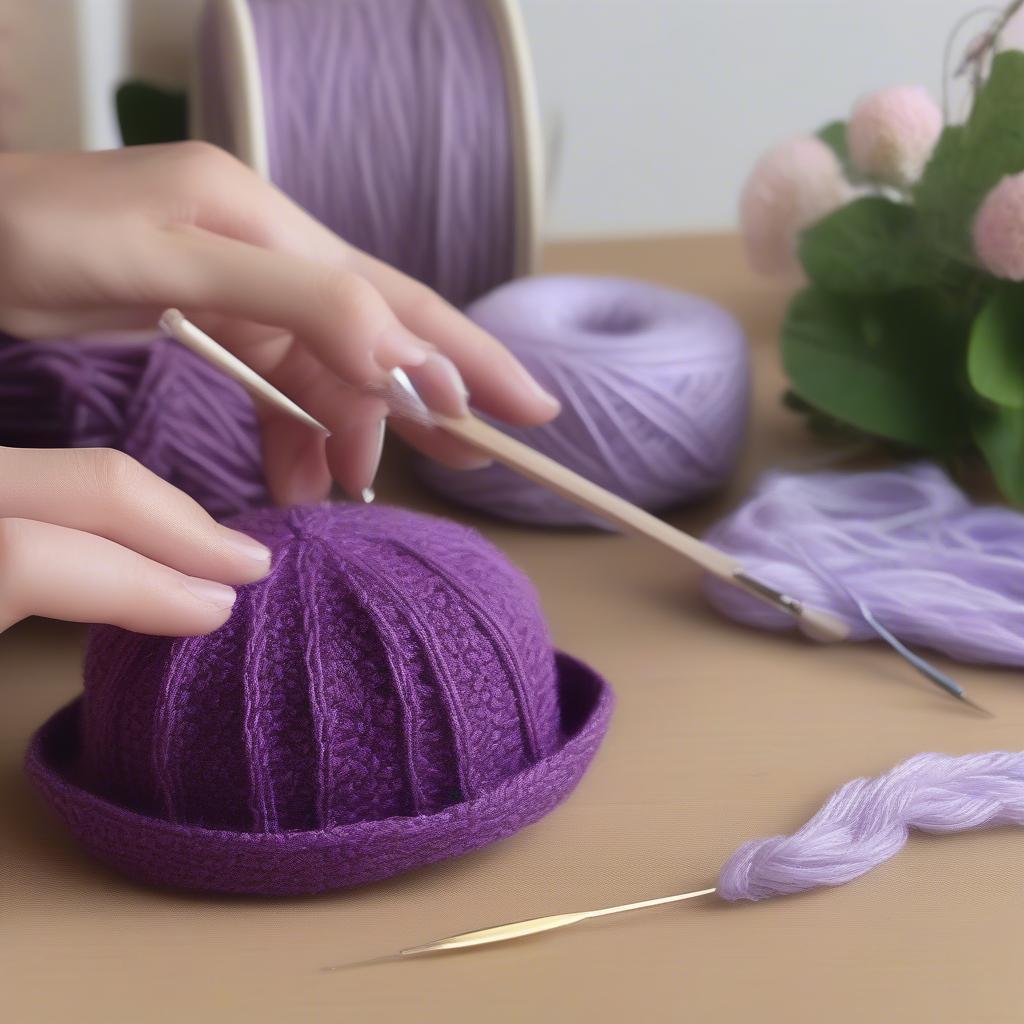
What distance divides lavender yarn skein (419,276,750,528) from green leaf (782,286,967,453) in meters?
0.07

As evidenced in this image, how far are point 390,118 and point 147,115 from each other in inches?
13.9

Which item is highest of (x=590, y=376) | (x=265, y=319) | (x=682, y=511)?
(x=265, y=319)

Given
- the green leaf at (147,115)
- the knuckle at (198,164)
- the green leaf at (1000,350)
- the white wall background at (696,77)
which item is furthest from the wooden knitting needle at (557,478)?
the white wall background at (696,77)

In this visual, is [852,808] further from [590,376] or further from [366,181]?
[366,181]

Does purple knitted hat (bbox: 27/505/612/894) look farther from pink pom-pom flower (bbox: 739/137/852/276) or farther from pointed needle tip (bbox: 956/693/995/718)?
pink pom-pom flower (bbox: 739/137/852/276)

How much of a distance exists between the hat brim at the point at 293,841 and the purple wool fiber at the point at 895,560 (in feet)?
0.95

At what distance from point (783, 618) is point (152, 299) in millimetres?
444

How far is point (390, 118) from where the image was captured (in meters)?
1.24

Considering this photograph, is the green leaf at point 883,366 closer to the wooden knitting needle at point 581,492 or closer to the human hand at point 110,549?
the wooden knitting needle at point 581,492

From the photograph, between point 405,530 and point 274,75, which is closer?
point 405,530

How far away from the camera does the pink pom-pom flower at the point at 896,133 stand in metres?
1.04

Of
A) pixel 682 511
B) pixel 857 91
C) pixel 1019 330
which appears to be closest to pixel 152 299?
pixel 682 511

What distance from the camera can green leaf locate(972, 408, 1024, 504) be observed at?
3.15 feet

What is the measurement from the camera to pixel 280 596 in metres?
0.63
